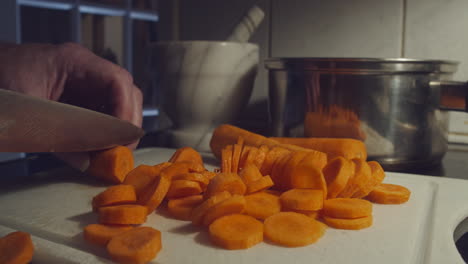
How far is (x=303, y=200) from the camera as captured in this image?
0.72 m

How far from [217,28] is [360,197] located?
1.10 meters

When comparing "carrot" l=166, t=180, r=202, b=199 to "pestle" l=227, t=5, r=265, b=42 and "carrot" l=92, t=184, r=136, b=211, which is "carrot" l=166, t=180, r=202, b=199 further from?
"pestle" l=227, t=5, r=265, b=42

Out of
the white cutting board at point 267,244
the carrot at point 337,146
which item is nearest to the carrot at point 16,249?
the white cutting board at point 267,244

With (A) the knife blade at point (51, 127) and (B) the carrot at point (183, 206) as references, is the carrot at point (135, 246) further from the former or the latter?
(A) the knife blade at point (51, 127)

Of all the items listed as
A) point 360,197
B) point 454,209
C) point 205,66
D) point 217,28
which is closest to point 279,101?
point 205,66

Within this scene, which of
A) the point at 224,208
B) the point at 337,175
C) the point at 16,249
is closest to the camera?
the point at 16,249

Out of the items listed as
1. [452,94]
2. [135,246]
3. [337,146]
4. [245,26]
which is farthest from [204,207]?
[245,26]

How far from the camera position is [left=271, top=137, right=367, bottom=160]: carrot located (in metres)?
0.99

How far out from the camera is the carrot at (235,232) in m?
0.61

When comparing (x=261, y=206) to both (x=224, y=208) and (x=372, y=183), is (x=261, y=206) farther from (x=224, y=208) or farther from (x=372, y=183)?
(x=372, y=183)

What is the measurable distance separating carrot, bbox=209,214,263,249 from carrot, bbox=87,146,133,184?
32 centimetres

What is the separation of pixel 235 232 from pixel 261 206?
0.38 feet

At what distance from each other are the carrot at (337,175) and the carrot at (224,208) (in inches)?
7.5

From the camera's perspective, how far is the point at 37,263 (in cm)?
59
